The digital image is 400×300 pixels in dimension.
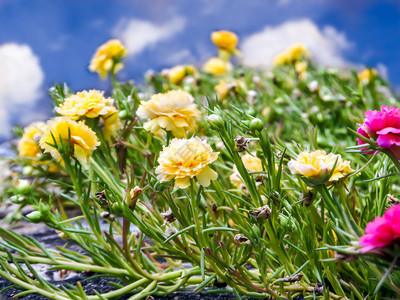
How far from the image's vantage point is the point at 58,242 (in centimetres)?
140

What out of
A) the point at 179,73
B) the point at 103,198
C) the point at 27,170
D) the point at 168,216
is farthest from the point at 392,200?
the point at 179,73

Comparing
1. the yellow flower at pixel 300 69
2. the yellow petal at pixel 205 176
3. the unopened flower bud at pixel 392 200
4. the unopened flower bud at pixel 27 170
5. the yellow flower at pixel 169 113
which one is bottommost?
the unopened flower bud at pixel 392 200

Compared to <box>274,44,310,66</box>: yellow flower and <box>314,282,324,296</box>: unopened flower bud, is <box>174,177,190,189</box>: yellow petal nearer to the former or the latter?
<box>314,282,324,296</box>: unopened flower bud

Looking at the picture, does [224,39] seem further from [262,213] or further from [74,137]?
[262,213]

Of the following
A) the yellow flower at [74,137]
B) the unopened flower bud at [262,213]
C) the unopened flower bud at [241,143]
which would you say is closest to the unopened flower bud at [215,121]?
the unopened flower bud at [241,143]

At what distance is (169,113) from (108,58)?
2.62 ft

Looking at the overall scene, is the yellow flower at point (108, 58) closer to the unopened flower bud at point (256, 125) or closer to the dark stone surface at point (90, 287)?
the dark stone surface at point (90, 287)

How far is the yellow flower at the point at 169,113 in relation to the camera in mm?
807

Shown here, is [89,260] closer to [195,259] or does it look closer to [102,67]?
[195,259]

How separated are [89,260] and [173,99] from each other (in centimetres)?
45

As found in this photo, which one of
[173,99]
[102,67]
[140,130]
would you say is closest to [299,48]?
[102,67]

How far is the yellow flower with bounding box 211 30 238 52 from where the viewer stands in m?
2.16

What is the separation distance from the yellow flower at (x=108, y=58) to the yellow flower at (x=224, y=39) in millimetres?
769

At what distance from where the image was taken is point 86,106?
878 millimetres
